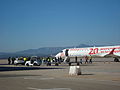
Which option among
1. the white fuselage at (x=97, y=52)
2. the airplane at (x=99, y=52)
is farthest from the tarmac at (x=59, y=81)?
the white fuselage at (x=97, y=52)

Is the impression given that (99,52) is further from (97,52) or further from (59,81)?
(59,81)

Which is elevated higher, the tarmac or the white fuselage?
the white fuselage

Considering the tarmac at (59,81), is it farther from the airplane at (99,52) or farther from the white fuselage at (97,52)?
the white fuselage at (97,52)

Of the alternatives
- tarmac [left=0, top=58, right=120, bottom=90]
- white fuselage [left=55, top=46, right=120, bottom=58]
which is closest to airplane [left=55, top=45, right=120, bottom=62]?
white fuselage [left=55, top=46, right=120, bottom=58]

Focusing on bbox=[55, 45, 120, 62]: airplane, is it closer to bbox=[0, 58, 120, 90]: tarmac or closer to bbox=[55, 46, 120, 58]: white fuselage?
bbox=[55, 46, 120, 58]: white fuselage

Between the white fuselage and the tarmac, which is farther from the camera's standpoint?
the white fuselage

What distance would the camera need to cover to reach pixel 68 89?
47.0 ft

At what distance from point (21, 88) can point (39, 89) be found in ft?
3.21

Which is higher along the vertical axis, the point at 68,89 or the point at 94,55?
the point at 94,55

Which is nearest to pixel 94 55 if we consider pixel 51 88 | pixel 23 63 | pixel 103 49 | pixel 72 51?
pixel 103 49

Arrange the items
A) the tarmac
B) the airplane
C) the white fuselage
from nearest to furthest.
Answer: the tarmac < the airplane < the white fuselage

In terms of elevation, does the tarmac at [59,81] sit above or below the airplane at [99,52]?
below

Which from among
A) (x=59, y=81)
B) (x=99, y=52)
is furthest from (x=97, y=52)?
(x=59, y=81)

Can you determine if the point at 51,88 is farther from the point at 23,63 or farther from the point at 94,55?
the point at 94,55
